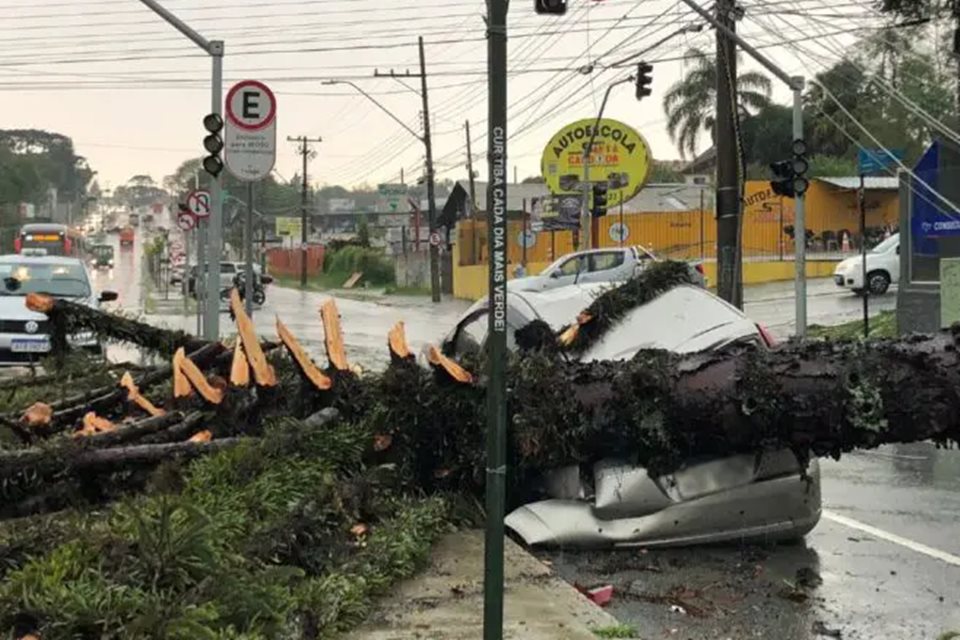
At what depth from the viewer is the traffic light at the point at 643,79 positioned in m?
26.2

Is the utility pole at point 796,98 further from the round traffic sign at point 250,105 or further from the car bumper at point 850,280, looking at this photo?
the car bumper at point 850,280

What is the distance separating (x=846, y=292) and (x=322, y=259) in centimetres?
5673

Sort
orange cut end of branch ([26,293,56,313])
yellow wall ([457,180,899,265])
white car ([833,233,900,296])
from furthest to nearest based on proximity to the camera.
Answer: yellow wall ([457,180,899,265]), white car ([833,233,900,296]), orange cut end of branch ([26,293,56,313])

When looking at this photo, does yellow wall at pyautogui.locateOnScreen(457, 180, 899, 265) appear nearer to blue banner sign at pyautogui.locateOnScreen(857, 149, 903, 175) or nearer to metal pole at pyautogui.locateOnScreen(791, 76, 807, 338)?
metal pole at pyautogui.locateOnScreen(791, 76, 807, 338)

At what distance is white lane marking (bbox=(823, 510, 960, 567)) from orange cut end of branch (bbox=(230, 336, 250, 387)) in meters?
4.28

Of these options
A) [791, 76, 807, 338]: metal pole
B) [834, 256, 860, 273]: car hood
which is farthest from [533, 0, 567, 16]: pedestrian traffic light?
[834, 256, 860, 273]: car hood

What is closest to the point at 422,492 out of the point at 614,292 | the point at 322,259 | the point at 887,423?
the point at 614,292

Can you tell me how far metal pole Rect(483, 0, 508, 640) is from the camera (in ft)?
10.6

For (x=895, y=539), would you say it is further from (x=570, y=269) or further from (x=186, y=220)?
(x=186, y=220)

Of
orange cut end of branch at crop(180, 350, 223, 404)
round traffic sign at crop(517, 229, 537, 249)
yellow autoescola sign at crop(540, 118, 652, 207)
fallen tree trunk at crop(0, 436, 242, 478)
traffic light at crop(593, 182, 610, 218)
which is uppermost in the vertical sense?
yellow autoescola sign at crop(540, 118, 652, 207)

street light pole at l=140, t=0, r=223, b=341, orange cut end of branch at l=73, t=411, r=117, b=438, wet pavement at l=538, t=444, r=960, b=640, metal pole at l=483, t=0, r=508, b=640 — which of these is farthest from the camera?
street light pole at l=140, t=0, r=223, b=341

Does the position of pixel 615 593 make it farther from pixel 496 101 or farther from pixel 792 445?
pixel 496 101

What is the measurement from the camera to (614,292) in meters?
7.53

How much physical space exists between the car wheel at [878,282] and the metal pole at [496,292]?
26.6 m
